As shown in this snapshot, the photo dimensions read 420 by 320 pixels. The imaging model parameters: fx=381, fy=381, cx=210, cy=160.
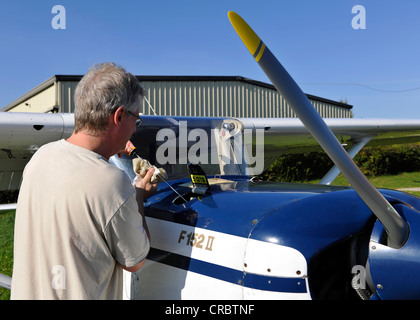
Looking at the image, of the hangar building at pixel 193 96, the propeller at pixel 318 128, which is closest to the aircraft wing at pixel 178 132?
the propeller at pixel 318 128

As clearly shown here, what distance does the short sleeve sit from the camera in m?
1.43

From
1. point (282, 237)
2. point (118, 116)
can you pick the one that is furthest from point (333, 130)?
point (118, 116)

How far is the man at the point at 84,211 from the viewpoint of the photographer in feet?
4.57

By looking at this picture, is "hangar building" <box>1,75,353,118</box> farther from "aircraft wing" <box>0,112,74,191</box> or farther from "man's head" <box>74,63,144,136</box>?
"man's head" <box>74,63,144,136</box>

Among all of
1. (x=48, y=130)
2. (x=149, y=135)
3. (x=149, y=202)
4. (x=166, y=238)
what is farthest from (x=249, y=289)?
(x=48, y=130)

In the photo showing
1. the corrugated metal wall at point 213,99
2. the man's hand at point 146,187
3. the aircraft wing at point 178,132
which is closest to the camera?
the man's hand at point 146,187

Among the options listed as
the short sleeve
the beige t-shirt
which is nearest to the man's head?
the beige t-shirt

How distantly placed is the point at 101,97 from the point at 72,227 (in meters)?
0.51

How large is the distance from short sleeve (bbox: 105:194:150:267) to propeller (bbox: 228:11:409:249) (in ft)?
2.32

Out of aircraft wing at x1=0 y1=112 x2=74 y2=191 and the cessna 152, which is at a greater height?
aircraft wing at x1=0 y1=112 x2=74 y2=191

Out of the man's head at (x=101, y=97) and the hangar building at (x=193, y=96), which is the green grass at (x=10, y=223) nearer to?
the man's head at (x=101, y=97)

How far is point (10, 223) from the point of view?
36.0 ft

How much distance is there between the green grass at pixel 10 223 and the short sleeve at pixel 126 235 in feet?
13.7
